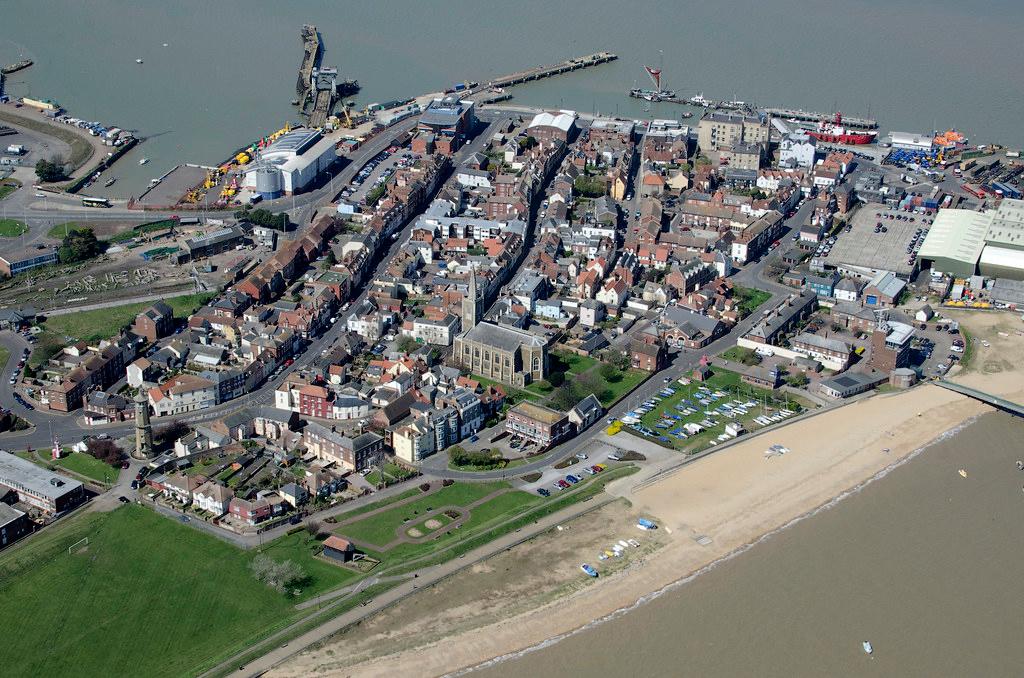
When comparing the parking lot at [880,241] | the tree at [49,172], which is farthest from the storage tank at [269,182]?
the parking lot at [880,241]

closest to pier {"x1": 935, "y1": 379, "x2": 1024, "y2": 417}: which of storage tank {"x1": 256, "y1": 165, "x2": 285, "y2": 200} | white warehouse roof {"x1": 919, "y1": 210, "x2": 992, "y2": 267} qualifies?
white warehouse roof {"x1": 919, "y1": 210, "x2": 992, "y2": 267}

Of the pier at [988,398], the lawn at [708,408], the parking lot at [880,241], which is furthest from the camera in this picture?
the parking lot at [880,241]

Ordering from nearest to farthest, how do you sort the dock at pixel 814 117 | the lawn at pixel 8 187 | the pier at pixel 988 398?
the pier at pixel 988 398 < the lawn at pixel 8 187 < the dock at pixel 814 117

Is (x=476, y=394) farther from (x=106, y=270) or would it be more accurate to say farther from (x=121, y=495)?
(x=106, y=270)

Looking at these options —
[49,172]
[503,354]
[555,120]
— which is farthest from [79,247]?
[555,120]

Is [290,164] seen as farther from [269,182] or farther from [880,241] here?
[880,241]

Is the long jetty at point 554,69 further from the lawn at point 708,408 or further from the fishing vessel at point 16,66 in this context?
the lawn at point 708,408

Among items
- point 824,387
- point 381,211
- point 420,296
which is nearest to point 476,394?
point 420,296

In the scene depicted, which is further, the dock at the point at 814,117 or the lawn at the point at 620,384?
the dock at the point at 814,117
